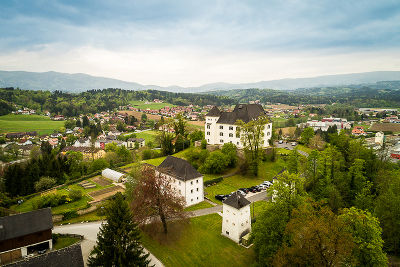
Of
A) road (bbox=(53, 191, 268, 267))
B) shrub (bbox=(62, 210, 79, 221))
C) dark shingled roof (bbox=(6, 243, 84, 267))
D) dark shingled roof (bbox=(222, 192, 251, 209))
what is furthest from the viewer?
shrub (bbox=(62, 210, 79, 221))

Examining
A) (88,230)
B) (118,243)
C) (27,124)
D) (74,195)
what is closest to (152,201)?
(118,243)

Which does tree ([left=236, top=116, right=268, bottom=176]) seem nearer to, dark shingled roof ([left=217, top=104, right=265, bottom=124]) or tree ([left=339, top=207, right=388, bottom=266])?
dark shingled roof ([left=217, top=104, right=265, bottom=124])

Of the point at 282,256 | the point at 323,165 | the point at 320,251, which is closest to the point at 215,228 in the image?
the point at 282,256

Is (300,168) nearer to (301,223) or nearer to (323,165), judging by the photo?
(323,165)

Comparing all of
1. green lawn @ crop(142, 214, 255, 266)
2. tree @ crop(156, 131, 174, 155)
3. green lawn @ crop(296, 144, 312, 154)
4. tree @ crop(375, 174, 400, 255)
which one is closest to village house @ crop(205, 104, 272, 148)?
tree @ crop(156, 131, 174, 155)

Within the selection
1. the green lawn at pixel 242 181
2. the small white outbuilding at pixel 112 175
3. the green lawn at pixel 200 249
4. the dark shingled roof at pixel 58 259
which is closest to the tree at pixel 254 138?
the green lawn at pixel 242 181

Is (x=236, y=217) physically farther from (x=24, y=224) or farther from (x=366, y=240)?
(x=24, y=224)
